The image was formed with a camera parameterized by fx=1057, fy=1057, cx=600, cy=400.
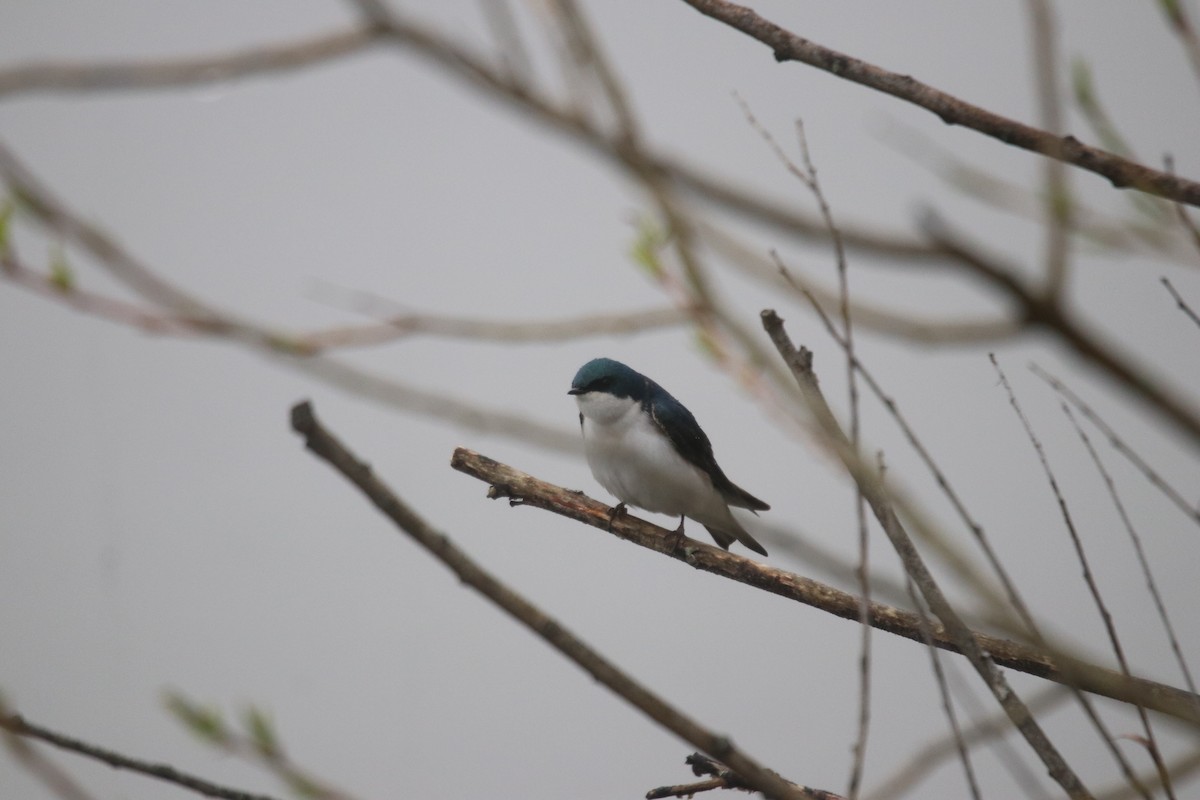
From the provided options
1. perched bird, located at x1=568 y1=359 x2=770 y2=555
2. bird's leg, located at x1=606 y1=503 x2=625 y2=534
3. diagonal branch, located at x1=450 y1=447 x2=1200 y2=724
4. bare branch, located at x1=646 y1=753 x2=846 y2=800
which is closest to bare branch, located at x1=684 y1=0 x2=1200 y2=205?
diagonal branch, located at x1=450 y1=447 x2=1200 y2=724

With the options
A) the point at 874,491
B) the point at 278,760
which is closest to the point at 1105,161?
the point at 874,491

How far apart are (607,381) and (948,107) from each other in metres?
1.90

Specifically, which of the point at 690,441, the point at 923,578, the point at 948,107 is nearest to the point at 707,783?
the point at 923,578

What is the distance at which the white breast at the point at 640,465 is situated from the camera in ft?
8.09

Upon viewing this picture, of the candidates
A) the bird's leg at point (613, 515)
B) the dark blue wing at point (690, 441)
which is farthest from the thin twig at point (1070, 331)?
the dark blue wing at point (690, 441)

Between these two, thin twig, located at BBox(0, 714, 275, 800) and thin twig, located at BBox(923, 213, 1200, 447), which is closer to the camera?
thin twig, located at BBox(923, 213, 1200, 447)

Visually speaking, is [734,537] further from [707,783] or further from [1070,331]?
[1070,331]

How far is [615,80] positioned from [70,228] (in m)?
0.43

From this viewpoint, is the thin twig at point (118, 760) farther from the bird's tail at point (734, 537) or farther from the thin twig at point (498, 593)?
the bird's tail at point (734, 537)

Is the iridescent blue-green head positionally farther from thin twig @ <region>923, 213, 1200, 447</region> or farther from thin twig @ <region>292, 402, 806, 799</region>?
thin twig @ <region>923, 213, 1200, 447</region>

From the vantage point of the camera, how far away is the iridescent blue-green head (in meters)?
2.65

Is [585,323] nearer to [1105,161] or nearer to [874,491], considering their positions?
[874,491]

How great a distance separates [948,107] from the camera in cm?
78

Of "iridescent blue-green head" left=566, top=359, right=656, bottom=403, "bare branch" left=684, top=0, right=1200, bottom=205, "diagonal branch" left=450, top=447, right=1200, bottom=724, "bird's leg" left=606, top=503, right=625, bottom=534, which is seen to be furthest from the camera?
"iridescent blue-green head" left=566, top=359, right=656, bottom=403
